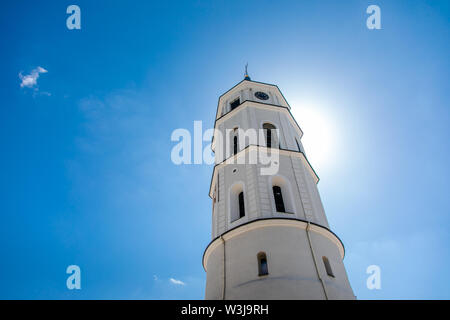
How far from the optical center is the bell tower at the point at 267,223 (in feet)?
49.9

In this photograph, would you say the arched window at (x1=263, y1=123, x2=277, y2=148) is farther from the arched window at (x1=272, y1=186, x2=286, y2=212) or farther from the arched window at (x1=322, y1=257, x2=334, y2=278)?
the arched window at (x1=322, y1=257, x2=334, y2=278)

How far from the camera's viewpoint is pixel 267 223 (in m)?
17.3

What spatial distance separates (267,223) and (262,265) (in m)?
2.31

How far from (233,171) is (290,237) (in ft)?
23.1

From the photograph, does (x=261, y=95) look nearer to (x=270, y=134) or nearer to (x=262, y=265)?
(x=270, y=134)

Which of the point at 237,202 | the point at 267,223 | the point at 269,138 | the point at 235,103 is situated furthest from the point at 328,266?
the point at 235,103

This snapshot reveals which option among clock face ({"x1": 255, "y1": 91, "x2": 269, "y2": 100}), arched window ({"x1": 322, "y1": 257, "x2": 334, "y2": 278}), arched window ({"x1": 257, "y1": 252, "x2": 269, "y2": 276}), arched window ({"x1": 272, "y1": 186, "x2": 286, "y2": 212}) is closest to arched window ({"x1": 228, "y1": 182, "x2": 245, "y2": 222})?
arched window ({"x1": 272, "y1": 186, "x2": 286, "y2": 212})

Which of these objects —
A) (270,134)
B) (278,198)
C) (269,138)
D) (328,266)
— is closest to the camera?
(328,266)

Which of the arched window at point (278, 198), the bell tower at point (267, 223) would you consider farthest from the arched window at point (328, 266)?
the arched window at point (278, 198)

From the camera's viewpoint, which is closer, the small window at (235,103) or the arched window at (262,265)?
the arched window at (262,265)

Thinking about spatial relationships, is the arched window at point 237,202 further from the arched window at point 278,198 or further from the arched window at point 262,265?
the arched window at point 262,265

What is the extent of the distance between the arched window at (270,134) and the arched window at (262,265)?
31.2 ft
